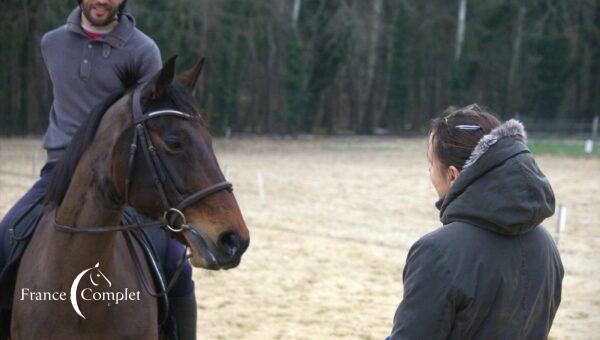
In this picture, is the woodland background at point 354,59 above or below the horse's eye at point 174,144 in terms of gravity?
below

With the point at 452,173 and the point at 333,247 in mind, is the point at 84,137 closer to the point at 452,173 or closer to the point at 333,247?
the point at 452,173

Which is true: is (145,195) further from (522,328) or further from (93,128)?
(522,328)

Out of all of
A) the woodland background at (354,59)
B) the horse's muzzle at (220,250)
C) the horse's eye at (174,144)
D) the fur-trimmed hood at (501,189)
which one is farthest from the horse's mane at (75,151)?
the woodland background at (354,59)

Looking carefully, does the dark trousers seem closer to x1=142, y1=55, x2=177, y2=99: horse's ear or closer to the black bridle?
the black bridle

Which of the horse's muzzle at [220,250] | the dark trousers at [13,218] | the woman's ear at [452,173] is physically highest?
the woman's ear at [452,173]

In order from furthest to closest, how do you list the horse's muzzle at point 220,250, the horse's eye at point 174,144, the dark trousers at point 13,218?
the dark trousers at point 13,218 < the horse's eye at point 174,144 < the horse's muzzle at point 220,250

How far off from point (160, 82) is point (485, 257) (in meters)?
1.59

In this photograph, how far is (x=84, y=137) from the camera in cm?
334

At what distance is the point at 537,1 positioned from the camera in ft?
149

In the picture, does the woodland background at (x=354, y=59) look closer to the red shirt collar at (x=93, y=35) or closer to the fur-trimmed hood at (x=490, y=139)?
the red shirt collar at (x=93, y=35)

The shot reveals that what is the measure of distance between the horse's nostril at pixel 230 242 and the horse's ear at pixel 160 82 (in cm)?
70

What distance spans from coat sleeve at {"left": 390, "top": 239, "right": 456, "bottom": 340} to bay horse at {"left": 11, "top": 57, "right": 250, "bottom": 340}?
88 cm

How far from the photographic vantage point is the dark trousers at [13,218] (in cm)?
380

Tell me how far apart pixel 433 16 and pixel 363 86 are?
709 centimetres
